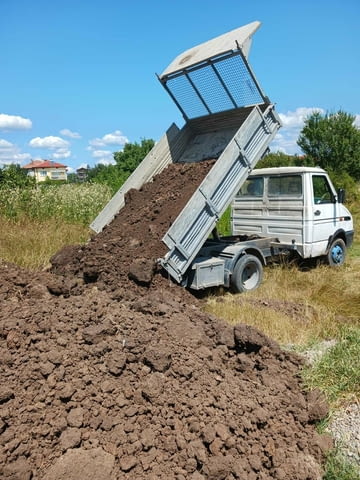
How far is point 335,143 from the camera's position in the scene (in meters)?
23.1

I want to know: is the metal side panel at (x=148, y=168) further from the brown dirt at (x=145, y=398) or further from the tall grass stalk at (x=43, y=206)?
the brown dirt at (x=145, y=398)

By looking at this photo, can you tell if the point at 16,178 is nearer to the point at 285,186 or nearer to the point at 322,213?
the point at 285,186

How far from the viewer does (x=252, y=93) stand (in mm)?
6578

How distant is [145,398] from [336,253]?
6.69 m

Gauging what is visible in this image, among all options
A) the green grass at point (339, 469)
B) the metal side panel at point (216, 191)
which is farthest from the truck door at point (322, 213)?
the green grass at point (339, 469)

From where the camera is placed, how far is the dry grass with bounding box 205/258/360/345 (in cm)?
492

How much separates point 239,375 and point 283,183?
524 centimetres

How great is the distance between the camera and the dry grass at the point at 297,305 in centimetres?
492

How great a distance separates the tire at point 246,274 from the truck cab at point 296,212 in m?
1.26

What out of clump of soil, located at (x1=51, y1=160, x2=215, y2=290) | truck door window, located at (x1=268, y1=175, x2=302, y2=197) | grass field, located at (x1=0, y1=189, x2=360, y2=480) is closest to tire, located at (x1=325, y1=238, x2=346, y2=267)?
grass field, located at (x1=0, y1=189, x2=360, y2=480)

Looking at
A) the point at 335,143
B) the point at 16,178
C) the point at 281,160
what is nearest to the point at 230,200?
the point at 16,178

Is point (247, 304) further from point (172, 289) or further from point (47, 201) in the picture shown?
point (47, 201)

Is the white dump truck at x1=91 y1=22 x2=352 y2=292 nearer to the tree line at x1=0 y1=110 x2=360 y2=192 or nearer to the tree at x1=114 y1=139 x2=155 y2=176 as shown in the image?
the tree line at x1=0 y1=110 x2=360 y2=192

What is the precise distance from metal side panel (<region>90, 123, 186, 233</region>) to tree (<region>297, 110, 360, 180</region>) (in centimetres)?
1720
